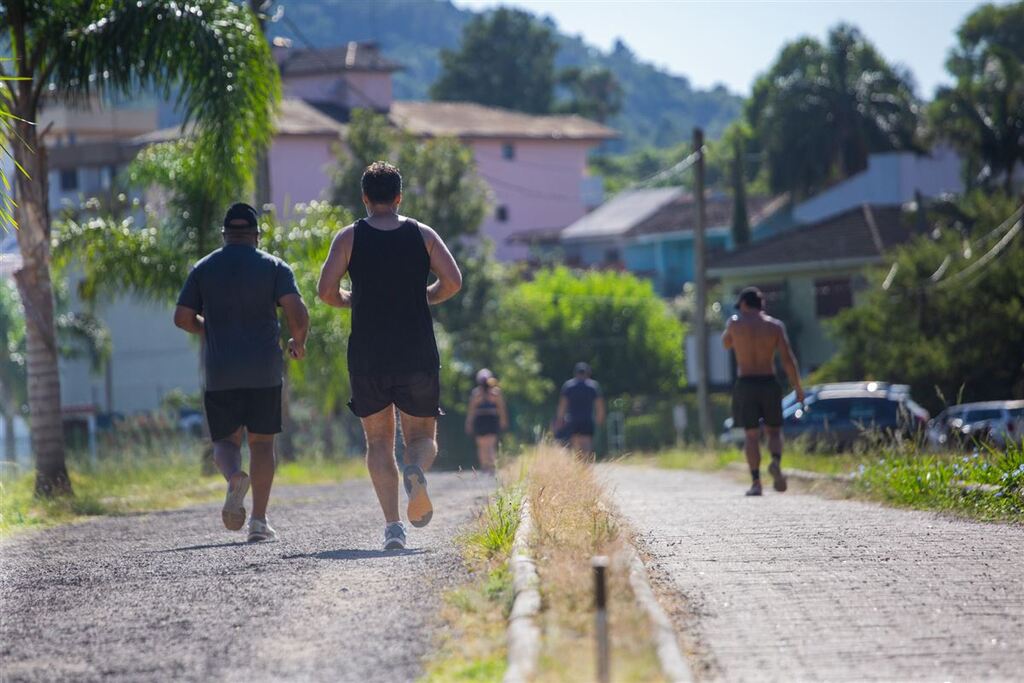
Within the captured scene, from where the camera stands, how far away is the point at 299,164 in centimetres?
6175

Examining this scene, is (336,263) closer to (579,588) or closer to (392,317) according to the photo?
(392,317)

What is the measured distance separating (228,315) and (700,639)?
426 centimetres

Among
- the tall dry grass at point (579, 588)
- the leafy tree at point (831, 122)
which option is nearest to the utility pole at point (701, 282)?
the tall dry grass at point (579, 588)

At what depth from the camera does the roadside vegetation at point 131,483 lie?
13.4 metres

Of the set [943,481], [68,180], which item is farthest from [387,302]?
[68,180]

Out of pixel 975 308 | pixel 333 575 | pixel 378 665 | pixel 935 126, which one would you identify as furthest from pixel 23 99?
pixel 935 126

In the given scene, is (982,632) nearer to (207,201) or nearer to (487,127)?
(207,201)

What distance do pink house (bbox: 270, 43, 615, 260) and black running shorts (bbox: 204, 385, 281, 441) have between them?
5137 centimetres

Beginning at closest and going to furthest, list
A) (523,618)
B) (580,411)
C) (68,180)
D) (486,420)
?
(523,618), (580,411), (486,420), (68,180)

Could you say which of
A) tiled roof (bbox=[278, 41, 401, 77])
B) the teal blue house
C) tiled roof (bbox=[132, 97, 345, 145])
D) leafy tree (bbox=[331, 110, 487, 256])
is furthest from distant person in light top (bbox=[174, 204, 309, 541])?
tiled roof (bbox=[278, 41, 401, 77])

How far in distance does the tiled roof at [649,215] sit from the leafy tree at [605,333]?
1199cm

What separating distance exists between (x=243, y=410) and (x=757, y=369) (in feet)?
21.6

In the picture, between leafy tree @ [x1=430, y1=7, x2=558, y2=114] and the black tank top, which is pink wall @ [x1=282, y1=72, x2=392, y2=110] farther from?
the black tank top

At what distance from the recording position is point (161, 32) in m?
14.8
